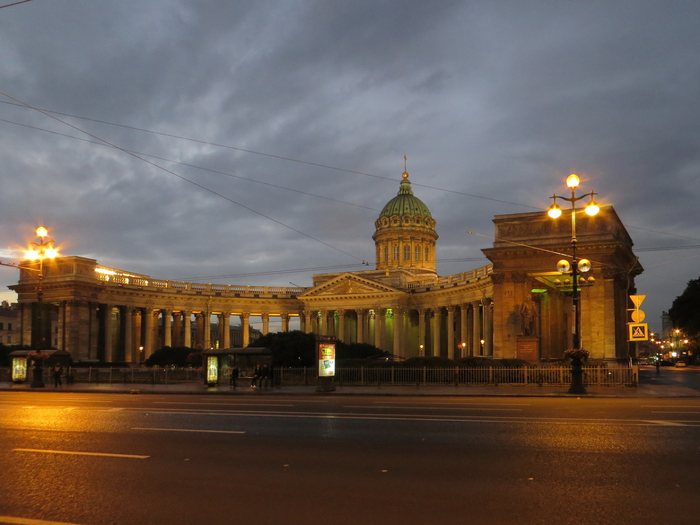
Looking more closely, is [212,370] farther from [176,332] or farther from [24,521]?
[176,332]

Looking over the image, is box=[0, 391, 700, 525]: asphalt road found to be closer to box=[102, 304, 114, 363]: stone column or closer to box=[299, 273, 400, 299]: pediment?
box=[102, 304, 114, 363]: stone column

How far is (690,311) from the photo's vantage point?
81375mm

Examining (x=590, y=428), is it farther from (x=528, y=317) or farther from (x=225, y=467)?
(x=528, y=317)

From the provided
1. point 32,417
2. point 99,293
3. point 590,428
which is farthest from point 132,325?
point 590,428

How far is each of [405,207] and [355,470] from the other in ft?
332

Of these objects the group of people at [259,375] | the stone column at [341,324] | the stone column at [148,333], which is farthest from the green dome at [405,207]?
the group of people at [259,375]

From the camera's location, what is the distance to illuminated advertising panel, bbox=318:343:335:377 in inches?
1225

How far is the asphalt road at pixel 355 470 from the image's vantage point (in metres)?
7.49

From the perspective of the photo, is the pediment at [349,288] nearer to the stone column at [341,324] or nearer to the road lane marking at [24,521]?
the stone column at [341,324]

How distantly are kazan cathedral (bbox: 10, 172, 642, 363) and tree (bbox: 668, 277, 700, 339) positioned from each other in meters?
25.5

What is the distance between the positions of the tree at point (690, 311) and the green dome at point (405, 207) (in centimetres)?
4104

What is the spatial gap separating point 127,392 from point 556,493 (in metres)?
28.6

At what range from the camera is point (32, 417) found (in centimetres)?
1747

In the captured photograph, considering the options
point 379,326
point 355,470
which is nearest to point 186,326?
point 379,326
